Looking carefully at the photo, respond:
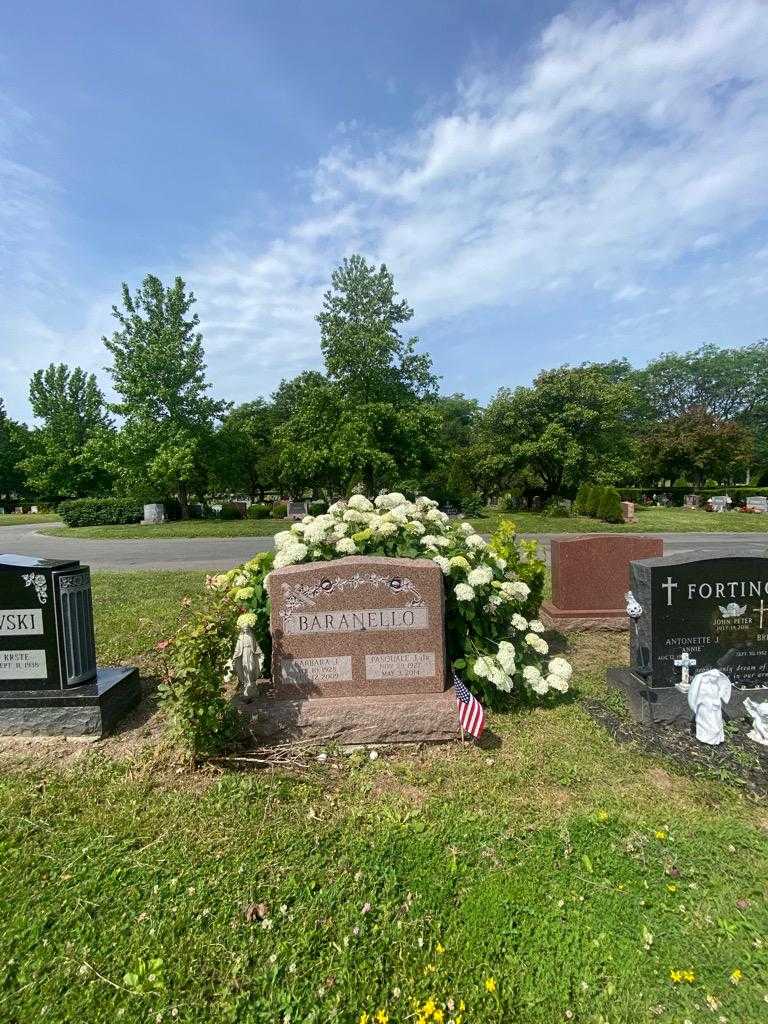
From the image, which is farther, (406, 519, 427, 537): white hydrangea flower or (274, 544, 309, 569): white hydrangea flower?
(406, 519, 427, 537): white hydrangea flower

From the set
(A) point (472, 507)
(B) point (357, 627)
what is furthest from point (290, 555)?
(A) point (472, 507)

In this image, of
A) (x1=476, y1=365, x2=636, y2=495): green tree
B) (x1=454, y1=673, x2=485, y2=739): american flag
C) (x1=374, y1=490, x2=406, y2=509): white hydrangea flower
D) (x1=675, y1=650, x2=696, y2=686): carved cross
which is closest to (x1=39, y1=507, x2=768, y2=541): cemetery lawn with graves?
(x1=476, y1=365, x2=636, y2=495): green tree

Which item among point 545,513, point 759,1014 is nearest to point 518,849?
point 759,1014

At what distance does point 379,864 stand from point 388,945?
437mm

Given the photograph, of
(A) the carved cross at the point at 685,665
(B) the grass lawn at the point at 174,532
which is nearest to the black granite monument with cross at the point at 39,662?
(A) the carved cross at the point at 685,665

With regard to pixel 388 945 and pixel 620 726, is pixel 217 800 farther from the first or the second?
pixel 620 726

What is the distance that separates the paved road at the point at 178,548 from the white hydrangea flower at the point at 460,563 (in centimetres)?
842

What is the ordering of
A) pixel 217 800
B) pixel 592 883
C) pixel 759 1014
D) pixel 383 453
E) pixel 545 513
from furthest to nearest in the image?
1. pixel 545 513
2. pixel 383 453
3. pixel 217 800
4. pixel 592 883
5. pixel 759 1014

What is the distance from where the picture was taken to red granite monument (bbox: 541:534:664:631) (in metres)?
6.41

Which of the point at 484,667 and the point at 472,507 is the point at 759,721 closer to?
the point at 484,667

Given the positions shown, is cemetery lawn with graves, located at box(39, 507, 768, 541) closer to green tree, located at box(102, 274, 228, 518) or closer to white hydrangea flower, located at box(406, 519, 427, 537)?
green tree, located at box(102, 274, 228, 518)

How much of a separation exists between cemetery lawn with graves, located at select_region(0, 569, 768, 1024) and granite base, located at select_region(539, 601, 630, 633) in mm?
2787

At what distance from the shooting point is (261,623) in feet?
14.3

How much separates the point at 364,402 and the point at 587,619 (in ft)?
62.0
